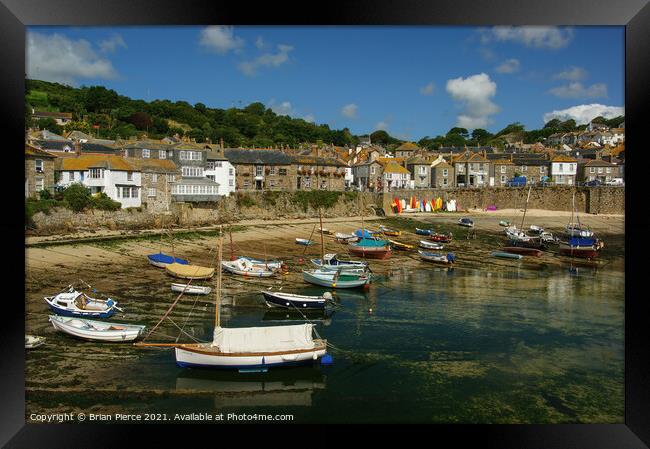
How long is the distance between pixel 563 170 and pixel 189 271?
107ft

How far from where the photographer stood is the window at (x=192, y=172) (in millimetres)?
28848

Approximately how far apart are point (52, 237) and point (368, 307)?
1203 cm

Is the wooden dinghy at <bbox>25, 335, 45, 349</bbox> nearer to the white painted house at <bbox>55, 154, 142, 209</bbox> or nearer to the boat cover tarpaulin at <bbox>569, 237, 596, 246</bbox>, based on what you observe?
the white painted house at <bbox>55, 154, 142, 209</bbox>

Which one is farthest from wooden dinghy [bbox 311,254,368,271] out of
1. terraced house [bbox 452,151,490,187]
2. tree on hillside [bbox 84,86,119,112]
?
terraced house [bbox 452,151,490,187]

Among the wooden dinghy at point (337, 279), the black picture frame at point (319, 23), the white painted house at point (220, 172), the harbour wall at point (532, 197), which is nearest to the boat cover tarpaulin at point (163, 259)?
the wooden dinghy at point (337, 279)

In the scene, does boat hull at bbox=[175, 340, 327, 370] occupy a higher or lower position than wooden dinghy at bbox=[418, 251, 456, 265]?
lower

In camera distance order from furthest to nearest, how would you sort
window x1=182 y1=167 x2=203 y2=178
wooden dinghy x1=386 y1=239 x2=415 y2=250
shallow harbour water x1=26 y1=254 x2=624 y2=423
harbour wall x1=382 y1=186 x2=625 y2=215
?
1. harbour wall x1=382 y1=186 x2=625 y2=215
2. window x1=182 y1=167 x2=203 y2=178
3. wooden dinghy x1=386 y1=239 x2=415 y2=250
4. shallow harbour water x1=26 y1=254 x2=624 y2=423

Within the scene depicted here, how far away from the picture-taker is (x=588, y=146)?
37781 mm

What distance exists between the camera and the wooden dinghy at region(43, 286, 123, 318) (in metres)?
12.1

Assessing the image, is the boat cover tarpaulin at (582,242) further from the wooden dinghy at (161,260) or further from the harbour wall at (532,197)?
the wooden dinghy at (161,260)

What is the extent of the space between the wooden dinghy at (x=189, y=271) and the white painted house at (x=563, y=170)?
1254 inches

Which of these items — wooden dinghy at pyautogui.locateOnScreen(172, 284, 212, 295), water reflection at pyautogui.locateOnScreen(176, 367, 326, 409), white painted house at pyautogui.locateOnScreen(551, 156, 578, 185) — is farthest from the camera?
white painted house at pyautogui.locateOnScreen(551, 156, 578, 185)

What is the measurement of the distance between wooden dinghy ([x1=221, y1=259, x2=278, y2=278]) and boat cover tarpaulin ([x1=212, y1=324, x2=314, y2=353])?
25.0 feet

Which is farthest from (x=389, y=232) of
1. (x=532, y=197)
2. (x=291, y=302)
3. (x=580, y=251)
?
(x=532, y=197)
